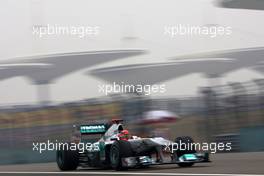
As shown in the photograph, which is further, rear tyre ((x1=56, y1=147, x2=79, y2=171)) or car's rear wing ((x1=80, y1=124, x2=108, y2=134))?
rear tyre ((x1=56, y1=147, x2=79, y2=171))

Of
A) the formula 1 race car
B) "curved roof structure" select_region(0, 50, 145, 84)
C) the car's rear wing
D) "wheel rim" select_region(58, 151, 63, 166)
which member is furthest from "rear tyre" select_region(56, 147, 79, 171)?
"curved roof structure" select_region(0, 50, 145, 84)

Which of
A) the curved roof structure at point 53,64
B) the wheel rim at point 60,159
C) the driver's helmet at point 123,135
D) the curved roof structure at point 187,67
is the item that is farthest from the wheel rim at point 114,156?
the curved roof structure at point 53,64

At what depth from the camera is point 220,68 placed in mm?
16984

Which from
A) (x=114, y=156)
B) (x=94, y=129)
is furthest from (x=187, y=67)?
(x=114, y=156)

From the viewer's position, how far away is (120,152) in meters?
10.6

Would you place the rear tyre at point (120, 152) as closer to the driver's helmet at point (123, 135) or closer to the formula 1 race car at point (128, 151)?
the formula 1 race car at point (128, 151)

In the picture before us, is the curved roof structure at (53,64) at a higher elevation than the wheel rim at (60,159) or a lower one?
higher

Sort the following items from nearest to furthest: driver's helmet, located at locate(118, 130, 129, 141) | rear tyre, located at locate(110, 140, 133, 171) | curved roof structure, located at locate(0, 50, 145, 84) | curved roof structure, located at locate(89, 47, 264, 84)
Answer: rear tyre, located at locate(110, 140, 133, 171)
driver's helmet, located at locate(118, 130, 129, 141)
curved roof structure, located at locate(89, 47, 264, 84)
curved roof structure, located at locate(0, 50, 145, 84)

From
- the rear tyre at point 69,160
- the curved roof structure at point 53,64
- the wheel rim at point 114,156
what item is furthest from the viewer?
the curved roof structure at point 53,64

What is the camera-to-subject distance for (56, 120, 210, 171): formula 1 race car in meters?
10.6

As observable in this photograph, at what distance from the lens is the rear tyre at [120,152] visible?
10.5m

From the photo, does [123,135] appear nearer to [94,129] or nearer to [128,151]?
[128,151]

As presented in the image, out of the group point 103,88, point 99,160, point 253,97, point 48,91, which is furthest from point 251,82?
point 99,160

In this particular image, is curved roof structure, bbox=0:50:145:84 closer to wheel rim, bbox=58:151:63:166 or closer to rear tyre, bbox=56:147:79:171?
wheel rim, bbox=58:151:63:166
